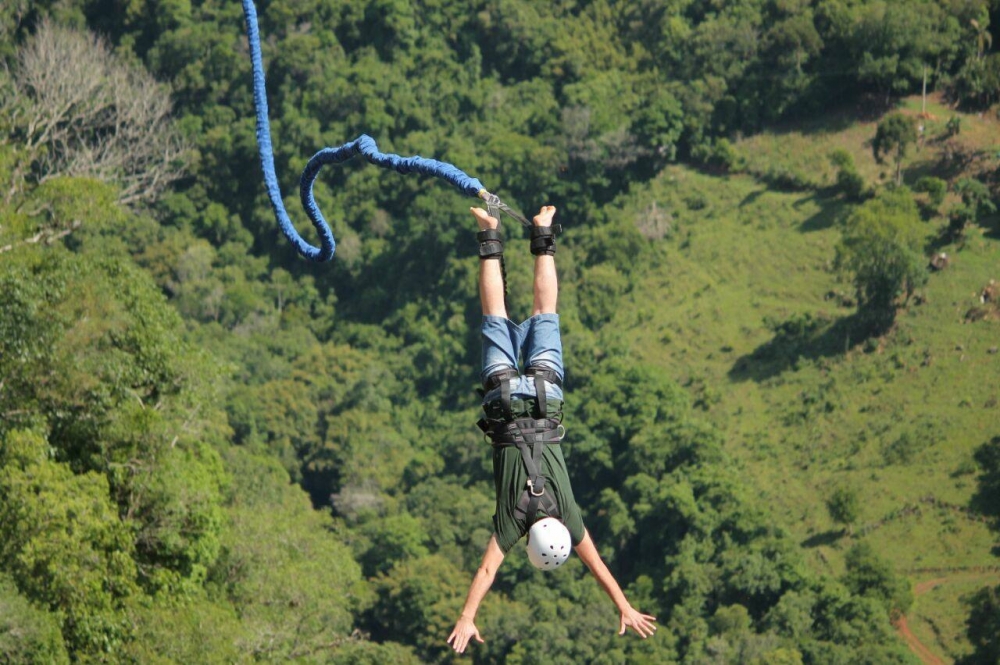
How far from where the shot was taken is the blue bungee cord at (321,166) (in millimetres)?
14672

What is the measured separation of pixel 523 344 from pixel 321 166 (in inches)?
83.1

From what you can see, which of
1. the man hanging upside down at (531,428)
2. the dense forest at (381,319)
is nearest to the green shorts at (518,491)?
the man hanging upside down at (531,428)

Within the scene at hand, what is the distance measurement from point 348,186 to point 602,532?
21.1 m

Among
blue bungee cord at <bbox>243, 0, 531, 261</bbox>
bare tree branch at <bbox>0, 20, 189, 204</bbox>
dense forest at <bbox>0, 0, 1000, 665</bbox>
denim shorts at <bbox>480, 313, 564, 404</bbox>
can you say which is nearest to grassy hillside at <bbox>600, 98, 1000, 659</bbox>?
dense forest at <bbox>0, 0, 1000, 665</bbox>

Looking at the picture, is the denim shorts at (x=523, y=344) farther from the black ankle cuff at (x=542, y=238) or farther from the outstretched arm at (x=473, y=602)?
the outstretched arm at (x=473, y=602)

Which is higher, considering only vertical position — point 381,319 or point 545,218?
point 381,319

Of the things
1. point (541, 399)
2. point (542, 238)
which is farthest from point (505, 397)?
point (542, 238)

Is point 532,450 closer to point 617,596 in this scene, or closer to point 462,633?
point 617,596

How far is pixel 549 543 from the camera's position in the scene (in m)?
14.3

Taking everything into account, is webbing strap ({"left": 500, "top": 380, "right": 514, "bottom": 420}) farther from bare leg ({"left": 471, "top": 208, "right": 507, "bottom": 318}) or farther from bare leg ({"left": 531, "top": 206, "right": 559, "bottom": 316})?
bare leg ({"left": 531, "top": 206, "right": 559, "bottom": 316})

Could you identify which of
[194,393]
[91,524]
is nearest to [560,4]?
[194,393]

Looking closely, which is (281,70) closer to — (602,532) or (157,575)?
(602,532)

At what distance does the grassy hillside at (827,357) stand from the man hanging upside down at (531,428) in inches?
1298

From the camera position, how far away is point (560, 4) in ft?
247
